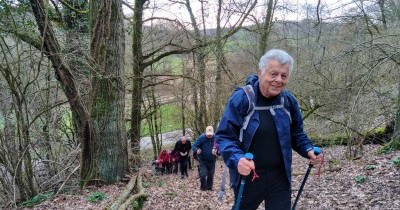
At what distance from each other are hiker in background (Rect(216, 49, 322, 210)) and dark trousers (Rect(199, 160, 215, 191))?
22.6ft

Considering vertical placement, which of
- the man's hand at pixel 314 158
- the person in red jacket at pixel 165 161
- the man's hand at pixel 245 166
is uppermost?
the man's hand at pixel 245 166

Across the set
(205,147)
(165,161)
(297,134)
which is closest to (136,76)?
(165,161)

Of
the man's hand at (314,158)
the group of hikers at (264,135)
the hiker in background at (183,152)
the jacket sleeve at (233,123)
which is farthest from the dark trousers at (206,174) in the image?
the jacket sleeve at (233,123)

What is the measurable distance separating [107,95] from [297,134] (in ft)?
24.8

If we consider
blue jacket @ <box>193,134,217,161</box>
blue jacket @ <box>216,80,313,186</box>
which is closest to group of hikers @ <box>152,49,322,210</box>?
blue jacket @ <box>216,80,313,186</box>

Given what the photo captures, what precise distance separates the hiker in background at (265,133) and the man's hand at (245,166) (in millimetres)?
167

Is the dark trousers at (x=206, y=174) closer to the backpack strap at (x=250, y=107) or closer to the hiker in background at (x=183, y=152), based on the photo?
the hiker in background at (x=183, y=152)

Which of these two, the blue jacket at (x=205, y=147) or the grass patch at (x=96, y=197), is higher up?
the blue jacket at (x=205, y=147)

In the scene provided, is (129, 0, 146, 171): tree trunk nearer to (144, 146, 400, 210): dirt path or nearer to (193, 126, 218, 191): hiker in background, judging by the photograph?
(193, 126, 218, 191): hiker in background

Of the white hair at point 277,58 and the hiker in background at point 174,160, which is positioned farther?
the hiker in background at point 174,160

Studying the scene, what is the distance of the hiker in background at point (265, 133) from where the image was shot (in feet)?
10.9

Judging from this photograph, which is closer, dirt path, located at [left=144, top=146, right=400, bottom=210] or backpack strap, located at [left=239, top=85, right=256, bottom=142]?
backpack strap, located at [left=239, top=85, right=256, bottom=142]

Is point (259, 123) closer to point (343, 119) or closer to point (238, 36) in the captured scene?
point (343, 119)

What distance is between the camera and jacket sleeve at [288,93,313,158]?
3.56 m
